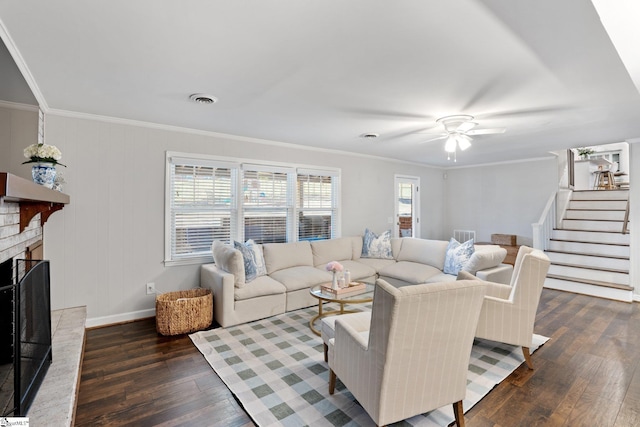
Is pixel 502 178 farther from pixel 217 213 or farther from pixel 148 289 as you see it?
pixel 148 289

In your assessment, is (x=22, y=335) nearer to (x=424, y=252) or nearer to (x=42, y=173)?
(x=42, y=173)

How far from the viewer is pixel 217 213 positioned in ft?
13.8

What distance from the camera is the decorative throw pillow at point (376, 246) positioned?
5.17 m

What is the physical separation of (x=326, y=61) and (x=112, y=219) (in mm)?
2943

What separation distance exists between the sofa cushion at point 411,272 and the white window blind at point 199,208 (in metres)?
2.38

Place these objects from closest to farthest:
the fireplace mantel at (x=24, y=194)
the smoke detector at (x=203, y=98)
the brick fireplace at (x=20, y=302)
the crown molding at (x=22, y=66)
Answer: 1. the fireplace mantel at (x=24, y=194)
2. the brick fireplace at (x=20, y=302)
3. the crown molding at (x=22, y=66)
4. the smoke detector at (x=203, y=98)

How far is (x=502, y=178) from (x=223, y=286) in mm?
6004

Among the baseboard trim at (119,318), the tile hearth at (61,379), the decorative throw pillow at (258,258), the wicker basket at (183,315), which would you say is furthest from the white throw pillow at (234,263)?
the tile hearth at (61,379)

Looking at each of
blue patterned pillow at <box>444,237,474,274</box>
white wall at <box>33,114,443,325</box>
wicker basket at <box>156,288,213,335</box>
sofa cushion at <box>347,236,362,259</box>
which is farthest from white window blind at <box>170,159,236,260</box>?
blue patterned pillow at <box>444,237,474,274</box>

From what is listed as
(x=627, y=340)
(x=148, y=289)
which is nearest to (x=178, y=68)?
(x=148, y=289)

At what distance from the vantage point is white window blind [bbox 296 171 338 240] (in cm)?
505

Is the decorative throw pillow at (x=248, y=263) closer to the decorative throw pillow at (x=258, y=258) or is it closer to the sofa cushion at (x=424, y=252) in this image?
the decorative throw pillow at (x=258, y=258)

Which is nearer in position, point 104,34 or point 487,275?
point 104,34

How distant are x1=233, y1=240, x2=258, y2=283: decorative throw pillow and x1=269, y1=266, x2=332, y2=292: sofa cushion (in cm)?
38
